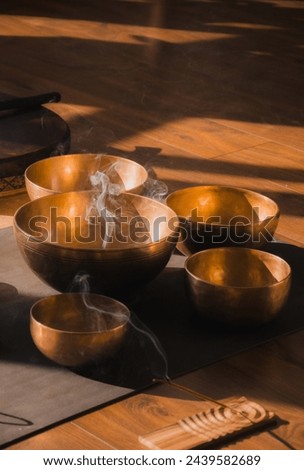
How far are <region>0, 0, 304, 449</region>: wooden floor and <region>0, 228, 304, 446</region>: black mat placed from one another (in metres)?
0.03

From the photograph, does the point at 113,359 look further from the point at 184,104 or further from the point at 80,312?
the point at 184,104

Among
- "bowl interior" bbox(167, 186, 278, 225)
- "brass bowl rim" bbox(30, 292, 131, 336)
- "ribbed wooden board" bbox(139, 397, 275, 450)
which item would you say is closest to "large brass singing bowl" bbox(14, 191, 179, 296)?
"brass bowl rim" bbox(30, 292, 131, 336)

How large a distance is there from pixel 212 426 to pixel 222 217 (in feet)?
2.13

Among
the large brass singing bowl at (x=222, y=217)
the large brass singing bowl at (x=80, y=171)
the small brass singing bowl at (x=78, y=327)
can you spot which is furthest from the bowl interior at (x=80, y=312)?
the large brass singing bowl at (x=80, y=171)

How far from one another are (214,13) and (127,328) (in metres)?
2.86

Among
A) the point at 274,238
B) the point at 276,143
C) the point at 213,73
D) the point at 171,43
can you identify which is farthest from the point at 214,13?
the point at 274,238

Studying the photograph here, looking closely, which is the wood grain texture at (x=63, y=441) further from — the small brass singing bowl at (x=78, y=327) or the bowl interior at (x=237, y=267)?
the bowl interior at (x=237, y=267)

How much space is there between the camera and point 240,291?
1.67 metres

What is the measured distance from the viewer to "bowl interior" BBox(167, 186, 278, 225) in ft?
6.60

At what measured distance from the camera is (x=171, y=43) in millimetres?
3703

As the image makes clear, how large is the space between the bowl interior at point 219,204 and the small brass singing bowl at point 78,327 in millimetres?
403

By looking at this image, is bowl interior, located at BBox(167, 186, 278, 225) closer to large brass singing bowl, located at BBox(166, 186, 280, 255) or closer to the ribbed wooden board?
large brass singing bowl, located at BBox(166, 186, 280, 255)

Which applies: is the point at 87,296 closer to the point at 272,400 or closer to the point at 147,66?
the point at 272,400

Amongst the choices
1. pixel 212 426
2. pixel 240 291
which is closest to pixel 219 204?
pixel 240 291
